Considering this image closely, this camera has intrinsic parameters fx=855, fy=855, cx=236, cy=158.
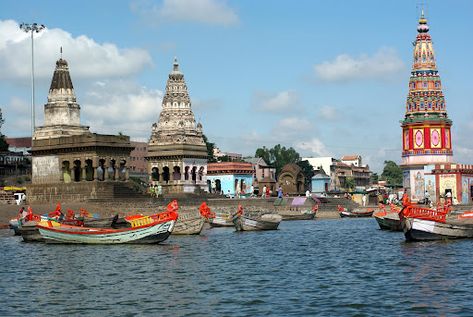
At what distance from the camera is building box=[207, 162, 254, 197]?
133 metres

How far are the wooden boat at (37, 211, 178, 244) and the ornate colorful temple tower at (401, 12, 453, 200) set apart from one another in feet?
212

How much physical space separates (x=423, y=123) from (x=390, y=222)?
4645 centimetres

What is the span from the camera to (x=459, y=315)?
80.9ft

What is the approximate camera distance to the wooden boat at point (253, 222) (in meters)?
63.4

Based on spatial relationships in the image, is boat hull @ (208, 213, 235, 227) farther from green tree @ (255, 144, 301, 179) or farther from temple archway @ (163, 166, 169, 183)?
green tree @ (255, 144, 301, 179)

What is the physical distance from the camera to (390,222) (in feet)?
212

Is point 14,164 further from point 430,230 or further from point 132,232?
point 430,230

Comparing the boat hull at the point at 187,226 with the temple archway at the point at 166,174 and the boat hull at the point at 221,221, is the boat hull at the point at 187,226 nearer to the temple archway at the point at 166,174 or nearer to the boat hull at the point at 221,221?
the boat hull at the point at 221,221

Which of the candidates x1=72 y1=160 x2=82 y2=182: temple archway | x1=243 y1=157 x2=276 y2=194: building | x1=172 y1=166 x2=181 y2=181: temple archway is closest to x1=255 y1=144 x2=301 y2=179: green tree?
x1=243 y1=157 x2=276 y2=194: building

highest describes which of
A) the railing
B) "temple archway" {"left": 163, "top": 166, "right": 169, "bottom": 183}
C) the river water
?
"temple archway" {"left": 163, "top": 166, "right": 169, "bottom": 183}

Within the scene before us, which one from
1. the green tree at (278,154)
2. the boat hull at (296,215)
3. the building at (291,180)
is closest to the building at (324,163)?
the green tree at (278,154)

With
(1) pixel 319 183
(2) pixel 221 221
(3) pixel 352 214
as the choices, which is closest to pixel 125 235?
(2) pixel 221 221

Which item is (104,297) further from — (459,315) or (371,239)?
(371,239)

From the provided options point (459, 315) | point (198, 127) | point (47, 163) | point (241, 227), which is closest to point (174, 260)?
point (459, 315)
